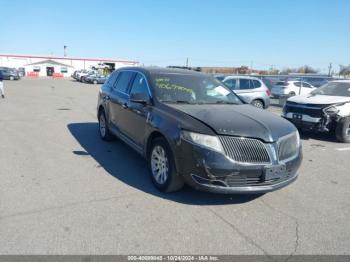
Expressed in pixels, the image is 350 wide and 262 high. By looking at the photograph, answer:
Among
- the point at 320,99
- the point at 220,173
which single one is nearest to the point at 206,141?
the point at 220,173

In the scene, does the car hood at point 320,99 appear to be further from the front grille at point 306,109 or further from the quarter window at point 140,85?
the quarter window at point 140,85

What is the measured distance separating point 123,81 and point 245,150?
11.0ft

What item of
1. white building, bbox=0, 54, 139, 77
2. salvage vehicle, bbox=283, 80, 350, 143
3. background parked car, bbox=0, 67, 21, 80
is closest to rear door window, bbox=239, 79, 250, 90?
salvage vehicle, bbox=283, 80, 350, 143

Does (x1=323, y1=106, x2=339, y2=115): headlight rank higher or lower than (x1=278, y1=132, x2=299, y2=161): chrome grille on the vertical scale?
higher

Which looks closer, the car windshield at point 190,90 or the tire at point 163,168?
the tire at point 163,168

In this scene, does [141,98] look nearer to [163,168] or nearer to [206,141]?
[163,168]

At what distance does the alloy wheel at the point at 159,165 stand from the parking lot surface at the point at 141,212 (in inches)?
8.4

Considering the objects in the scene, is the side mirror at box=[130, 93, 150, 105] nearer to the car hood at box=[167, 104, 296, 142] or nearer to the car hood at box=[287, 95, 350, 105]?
the car hood at box=[167, 104, 296, 142]

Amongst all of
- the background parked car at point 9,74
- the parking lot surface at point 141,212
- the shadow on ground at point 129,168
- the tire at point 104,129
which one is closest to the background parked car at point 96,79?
the background parked car at point 9,74

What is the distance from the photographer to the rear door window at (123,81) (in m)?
5.83

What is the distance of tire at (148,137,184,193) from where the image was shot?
13.1 feet

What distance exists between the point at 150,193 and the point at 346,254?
95.2 inches

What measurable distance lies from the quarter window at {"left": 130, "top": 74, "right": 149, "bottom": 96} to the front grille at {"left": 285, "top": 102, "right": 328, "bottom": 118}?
5.13 metres

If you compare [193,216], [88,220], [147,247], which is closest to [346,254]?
[193,216]
